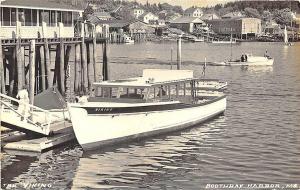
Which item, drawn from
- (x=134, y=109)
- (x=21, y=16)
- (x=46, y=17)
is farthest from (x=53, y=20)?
(x=134, y=109)

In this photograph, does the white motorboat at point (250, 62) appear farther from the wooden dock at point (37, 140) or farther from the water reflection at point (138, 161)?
the wooden dock at point (37, 140)

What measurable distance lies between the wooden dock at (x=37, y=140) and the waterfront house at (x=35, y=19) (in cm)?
868

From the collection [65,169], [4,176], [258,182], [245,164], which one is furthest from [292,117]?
[4,176]

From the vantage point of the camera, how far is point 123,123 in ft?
92.4

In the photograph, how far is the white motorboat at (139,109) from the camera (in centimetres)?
2658

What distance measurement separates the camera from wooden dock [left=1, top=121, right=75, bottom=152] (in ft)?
84.3

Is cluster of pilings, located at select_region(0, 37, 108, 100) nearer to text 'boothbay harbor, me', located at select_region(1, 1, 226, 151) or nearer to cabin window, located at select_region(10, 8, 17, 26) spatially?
text 'boothbay harbor, me', located at select_region(1, 1, 226, 151)

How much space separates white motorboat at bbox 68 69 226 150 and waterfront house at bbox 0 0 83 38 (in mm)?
8678

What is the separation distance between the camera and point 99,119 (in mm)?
26844

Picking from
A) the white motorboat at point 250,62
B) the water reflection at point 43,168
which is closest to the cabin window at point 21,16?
the water reflection at point 43,168

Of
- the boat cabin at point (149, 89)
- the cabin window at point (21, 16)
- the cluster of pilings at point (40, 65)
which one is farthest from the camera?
the cabin window at point (21, 16)

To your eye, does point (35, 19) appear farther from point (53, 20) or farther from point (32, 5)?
point (53, 20)

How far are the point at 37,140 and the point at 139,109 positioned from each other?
540 cm

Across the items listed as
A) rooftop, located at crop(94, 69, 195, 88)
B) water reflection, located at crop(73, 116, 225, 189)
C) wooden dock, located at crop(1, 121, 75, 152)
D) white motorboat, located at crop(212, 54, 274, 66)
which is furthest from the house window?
white motorboat, located at crop(212, 54, 274, 66)
